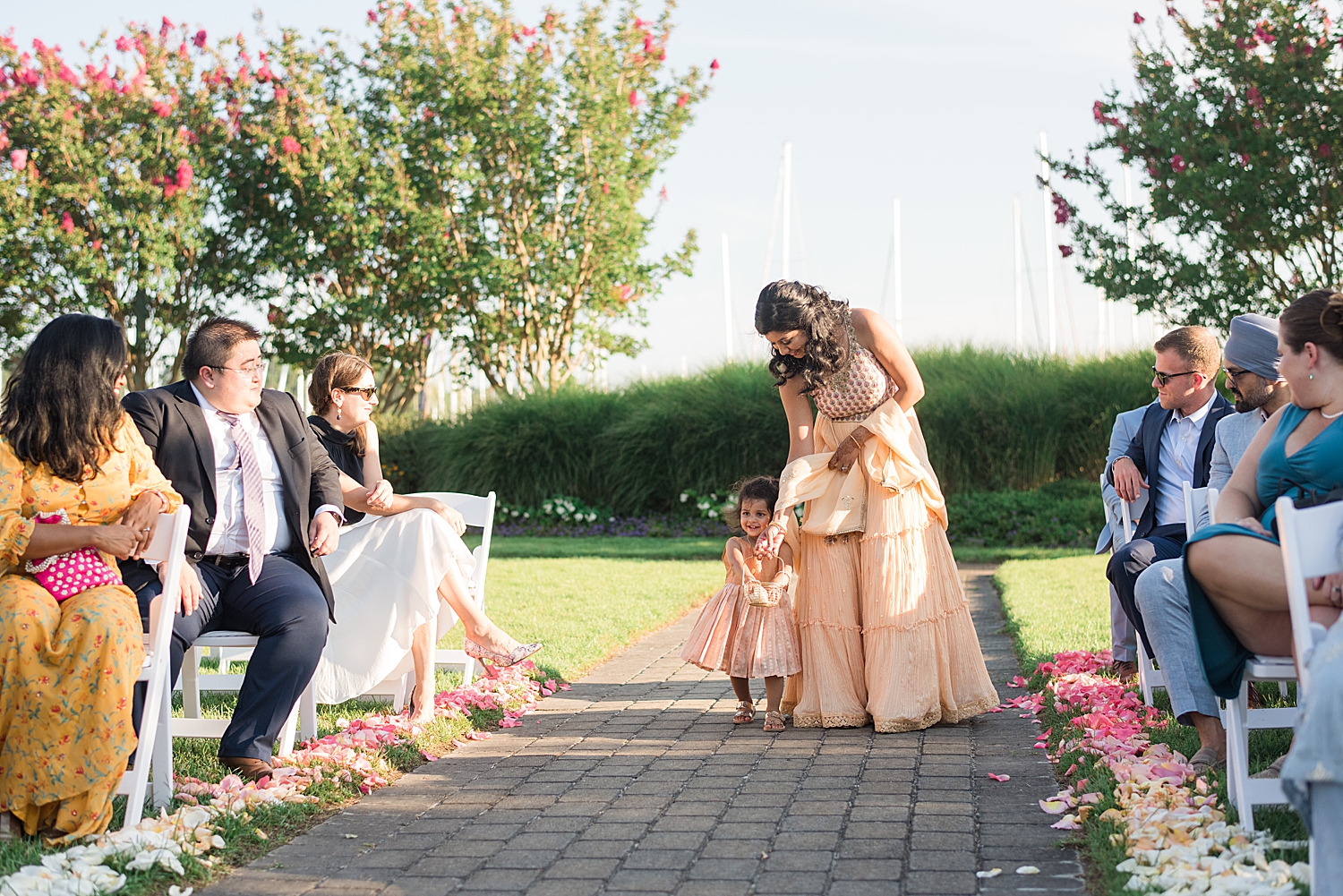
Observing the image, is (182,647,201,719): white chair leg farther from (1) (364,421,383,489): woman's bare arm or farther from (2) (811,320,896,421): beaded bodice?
(2) (811,320,896,421): beaded bodice

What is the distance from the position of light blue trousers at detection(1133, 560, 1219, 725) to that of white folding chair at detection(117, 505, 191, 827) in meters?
3.19

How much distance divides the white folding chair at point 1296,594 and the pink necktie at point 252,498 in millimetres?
3335

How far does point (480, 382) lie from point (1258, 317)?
18911mm

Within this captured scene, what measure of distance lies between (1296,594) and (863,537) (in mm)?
2633

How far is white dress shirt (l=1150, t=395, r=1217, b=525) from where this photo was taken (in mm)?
5512

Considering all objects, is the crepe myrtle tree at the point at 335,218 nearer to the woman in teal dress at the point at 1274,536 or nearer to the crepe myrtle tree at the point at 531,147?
the crepe myrtle tree at the point at 531,147

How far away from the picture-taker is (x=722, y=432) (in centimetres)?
1770

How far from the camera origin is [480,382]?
2270 cm

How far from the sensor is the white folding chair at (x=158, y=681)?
3.69 metres

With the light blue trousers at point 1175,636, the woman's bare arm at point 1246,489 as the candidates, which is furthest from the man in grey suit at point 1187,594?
the woman's bare arm at point 1246,489

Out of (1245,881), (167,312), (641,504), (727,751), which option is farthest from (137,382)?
(1245,881)

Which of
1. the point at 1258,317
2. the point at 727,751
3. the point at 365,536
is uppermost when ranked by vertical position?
the point at 1258,317

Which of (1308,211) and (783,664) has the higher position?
(1308,211)

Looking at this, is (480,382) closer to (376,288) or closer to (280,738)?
(376,288)
